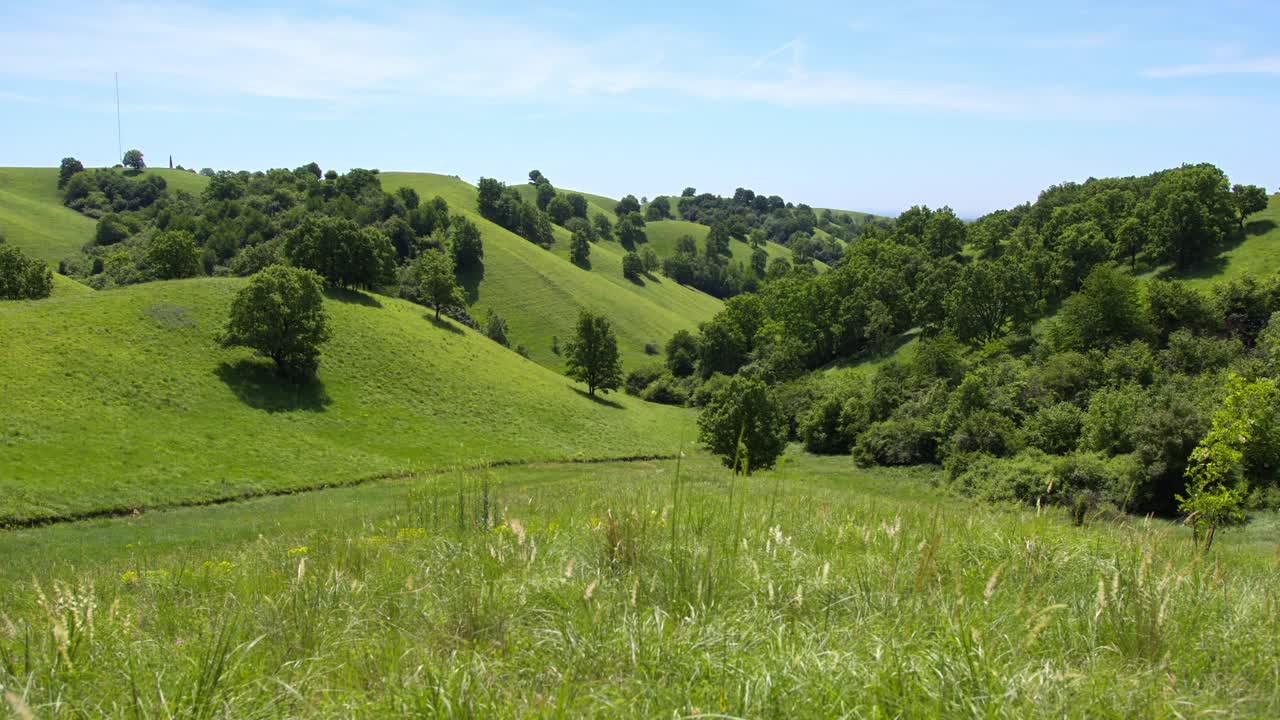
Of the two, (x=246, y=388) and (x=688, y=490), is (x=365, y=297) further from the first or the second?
(x=688, y=490)

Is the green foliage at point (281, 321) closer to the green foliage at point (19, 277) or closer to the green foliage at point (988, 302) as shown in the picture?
the green foliage at point (19, 277)

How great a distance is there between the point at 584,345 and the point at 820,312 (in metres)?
41.8

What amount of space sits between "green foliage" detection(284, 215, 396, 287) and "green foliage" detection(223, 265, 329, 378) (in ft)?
51.6

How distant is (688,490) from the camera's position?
1081 cm

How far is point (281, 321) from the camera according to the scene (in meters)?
58.3

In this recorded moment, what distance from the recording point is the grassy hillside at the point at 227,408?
40.1 meters

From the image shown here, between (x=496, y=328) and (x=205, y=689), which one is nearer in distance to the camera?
(x=205, y=689)

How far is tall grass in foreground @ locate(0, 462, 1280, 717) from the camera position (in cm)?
342

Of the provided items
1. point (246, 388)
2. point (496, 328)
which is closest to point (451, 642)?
point (246, 388)

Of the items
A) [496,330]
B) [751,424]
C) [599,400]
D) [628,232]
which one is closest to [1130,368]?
[751,424]

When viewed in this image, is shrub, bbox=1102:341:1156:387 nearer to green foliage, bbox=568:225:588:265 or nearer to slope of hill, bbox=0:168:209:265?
green foliage, bbox=568:225:588:265

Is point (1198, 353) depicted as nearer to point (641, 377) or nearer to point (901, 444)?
point (901, 444)

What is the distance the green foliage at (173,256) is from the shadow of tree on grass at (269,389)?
31351 mm

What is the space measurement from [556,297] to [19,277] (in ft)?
238
